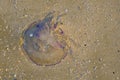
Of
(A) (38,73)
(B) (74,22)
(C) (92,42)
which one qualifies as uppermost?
(B) (74,22)

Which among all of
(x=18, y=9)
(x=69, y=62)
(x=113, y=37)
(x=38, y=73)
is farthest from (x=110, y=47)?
(x=18, y=9)

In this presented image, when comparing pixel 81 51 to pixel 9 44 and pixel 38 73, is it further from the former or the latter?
pixel 9 44

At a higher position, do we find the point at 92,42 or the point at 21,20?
the point at 21,20
